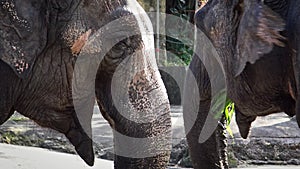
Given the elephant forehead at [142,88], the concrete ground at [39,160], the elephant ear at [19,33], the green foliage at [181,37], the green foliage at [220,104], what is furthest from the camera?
the green foliage at [181,37]

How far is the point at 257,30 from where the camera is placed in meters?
2.23

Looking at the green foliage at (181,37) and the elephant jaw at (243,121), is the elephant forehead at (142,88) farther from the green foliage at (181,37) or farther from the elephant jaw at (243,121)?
the green foliage at (181,37)

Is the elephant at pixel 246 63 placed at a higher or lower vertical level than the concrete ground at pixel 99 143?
higher

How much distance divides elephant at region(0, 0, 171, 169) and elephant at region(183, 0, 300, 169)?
27cm

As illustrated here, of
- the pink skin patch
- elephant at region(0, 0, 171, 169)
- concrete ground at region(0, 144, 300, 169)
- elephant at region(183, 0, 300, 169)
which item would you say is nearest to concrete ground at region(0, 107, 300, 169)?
concrete ground at region(0, 144, 300, 169)

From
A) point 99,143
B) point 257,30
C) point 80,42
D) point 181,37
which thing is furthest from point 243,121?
point 181,37

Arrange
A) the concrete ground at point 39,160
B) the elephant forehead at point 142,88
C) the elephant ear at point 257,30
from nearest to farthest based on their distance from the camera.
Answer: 1. the elephant ear at point 257,30
2. the elephant forehead at point 142,88
3. the concrete ground at point 39,160

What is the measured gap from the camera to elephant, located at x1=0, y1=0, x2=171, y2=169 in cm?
287

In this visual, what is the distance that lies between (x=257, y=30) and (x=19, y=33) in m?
0.98

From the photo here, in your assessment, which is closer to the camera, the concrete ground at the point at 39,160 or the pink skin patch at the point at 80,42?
the pink skin patch at the point at 80,42

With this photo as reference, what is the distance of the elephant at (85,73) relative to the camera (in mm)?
2867

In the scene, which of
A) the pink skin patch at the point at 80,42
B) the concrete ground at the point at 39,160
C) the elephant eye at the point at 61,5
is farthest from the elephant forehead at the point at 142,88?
the concrete ground at the point at 39,160

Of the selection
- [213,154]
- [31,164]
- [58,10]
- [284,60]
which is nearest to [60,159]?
[31,164]

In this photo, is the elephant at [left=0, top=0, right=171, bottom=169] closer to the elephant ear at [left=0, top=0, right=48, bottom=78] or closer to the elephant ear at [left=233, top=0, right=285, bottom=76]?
the elephant ear at [left=0, top=0, right=48, bottom=78]
